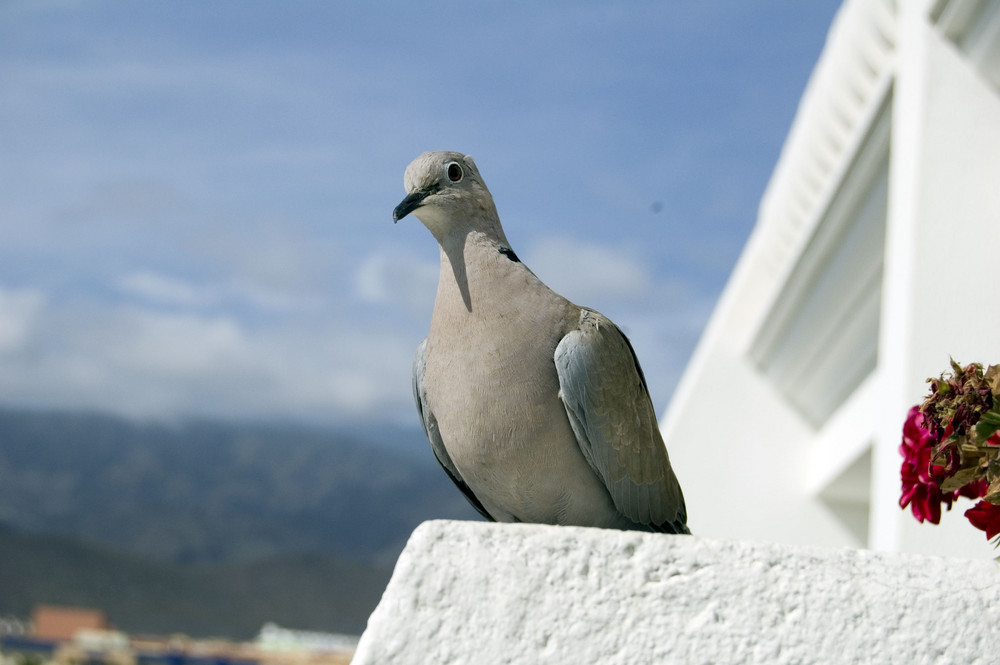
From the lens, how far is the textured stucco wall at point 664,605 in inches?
64.5

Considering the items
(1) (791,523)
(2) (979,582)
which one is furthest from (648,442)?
(1) (791,523)

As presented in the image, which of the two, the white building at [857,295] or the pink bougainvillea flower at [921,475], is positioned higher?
the white building at [857,295]

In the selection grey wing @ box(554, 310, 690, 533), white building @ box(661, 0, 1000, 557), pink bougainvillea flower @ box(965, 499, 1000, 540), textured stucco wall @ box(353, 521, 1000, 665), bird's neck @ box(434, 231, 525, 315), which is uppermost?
white building @ box(661, 0, 1000, 557)

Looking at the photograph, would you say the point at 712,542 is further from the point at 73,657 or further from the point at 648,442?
the point at 73,657

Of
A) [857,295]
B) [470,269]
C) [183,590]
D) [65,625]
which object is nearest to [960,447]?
[470,269]

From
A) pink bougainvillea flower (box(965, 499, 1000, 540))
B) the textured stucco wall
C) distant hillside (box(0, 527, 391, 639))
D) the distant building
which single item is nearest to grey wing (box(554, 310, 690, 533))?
the textured stucco wall

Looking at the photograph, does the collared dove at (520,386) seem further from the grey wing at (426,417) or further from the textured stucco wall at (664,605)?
the textured stucco wall at (664,605)

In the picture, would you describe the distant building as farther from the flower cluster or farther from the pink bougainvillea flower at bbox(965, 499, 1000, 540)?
the pink bougainvillea flower at bbox(965, 499, 1000, 540)

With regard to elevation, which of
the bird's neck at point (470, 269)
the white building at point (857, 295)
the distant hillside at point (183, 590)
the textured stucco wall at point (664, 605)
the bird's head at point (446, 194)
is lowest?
the textured stucco wall at point (664, 605)

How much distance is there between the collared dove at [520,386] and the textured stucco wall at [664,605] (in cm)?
41

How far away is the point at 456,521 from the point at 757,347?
20.1 feet

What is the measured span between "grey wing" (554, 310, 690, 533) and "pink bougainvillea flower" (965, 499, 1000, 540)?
61cm

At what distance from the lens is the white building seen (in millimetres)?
3557

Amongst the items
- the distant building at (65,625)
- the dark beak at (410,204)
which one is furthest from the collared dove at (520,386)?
the distant building at (65,625)
